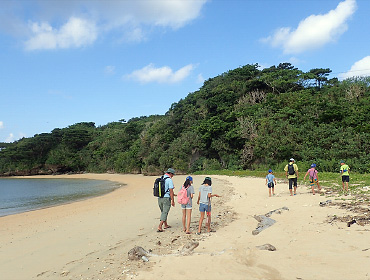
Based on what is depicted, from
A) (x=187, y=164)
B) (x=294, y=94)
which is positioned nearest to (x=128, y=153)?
(x=187, y=164)

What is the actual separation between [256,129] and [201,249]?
26351 mm

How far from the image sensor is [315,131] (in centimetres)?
2536

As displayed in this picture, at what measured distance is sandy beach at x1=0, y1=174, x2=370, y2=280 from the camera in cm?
410

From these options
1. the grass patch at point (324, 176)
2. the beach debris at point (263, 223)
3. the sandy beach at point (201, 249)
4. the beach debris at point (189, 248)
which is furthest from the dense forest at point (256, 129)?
the beach debris at point (189, 248)

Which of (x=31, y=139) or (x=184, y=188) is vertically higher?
(x=31, y=139)

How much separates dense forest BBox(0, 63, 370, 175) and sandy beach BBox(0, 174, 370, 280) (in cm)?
1773

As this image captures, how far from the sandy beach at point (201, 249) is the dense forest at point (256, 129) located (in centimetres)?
1773

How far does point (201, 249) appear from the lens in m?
5.35

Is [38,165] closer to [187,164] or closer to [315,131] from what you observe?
[187,164]

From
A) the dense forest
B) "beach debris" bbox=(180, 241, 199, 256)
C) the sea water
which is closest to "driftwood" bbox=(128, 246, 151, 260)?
"beach debris" bbox=(180, 241, 199, 256)

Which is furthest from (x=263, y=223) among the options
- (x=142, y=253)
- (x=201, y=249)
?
(x=142, y=253)

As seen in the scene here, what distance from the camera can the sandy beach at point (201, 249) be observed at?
4102 mm

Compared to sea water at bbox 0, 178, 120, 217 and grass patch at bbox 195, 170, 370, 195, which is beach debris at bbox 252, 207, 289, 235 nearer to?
grass patch at bbox 195, 170, 370, 195

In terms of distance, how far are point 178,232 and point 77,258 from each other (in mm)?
2672
